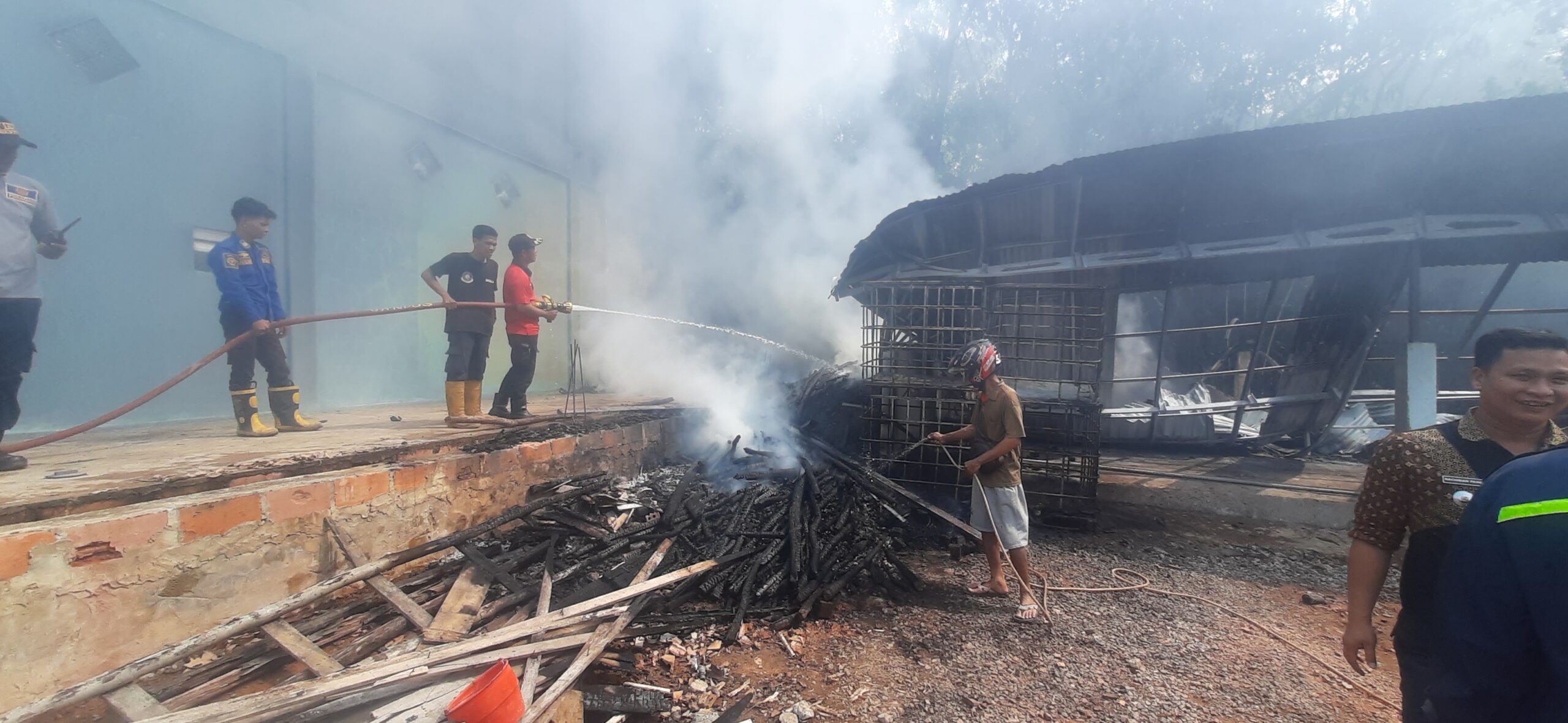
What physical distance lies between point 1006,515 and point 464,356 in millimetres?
4719

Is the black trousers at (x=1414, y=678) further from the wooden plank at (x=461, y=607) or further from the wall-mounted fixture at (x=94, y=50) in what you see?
the wall-mounted fixture at (x=94, y=50)

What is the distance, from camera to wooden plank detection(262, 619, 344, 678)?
2549mm

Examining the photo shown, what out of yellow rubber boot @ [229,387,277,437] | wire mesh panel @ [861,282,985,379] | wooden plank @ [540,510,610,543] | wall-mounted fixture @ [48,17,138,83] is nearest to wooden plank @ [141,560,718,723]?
wooden plank @ [540,510,610,543]

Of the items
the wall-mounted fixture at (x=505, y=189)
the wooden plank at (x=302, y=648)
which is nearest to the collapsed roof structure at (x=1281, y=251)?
the wooden plank at (x=302, y=648)

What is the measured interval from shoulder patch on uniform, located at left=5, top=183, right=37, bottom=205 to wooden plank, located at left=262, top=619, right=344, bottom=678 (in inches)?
125

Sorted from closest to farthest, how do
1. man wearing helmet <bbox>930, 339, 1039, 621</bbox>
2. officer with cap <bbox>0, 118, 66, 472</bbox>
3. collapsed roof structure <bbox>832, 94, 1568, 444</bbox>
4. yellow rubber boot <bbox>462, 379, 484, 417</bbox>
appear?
officer with cap <bbox>0, 118, 66, 472</bbox> → man wearing helmet <bbox>930, 339, 1039, 621</bbox> → yellow rubber boot <bbox>462, 379, 484, 417</bbox> → collapsed roof structure <bbox>832, 94, 1568, 444</bbox>

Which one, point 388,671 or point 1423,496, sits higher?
point 1423,496

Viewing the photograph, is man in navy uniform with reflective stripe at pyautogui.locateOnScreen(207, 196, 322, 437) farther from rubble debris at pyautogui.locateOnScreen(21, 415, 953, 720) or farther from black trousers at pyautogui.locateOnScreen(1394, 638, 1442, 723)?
black trousers at pyautogui.locateOnScreen(1394, 638, 1442, 723)

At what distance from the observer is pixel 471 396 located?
5543mm

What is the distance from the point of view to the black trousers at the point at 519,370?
5.70 metres

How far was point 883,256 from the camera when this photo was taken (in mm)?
9266

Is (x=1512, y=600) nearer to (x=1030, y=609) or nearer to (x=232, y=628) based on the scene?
(x=1030, y=609)

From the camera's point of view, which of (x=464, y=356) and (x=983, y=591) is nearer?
(x=983, y=591)

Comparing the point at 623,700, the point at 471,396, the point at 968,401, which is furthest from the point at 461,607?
the point at 968,401
